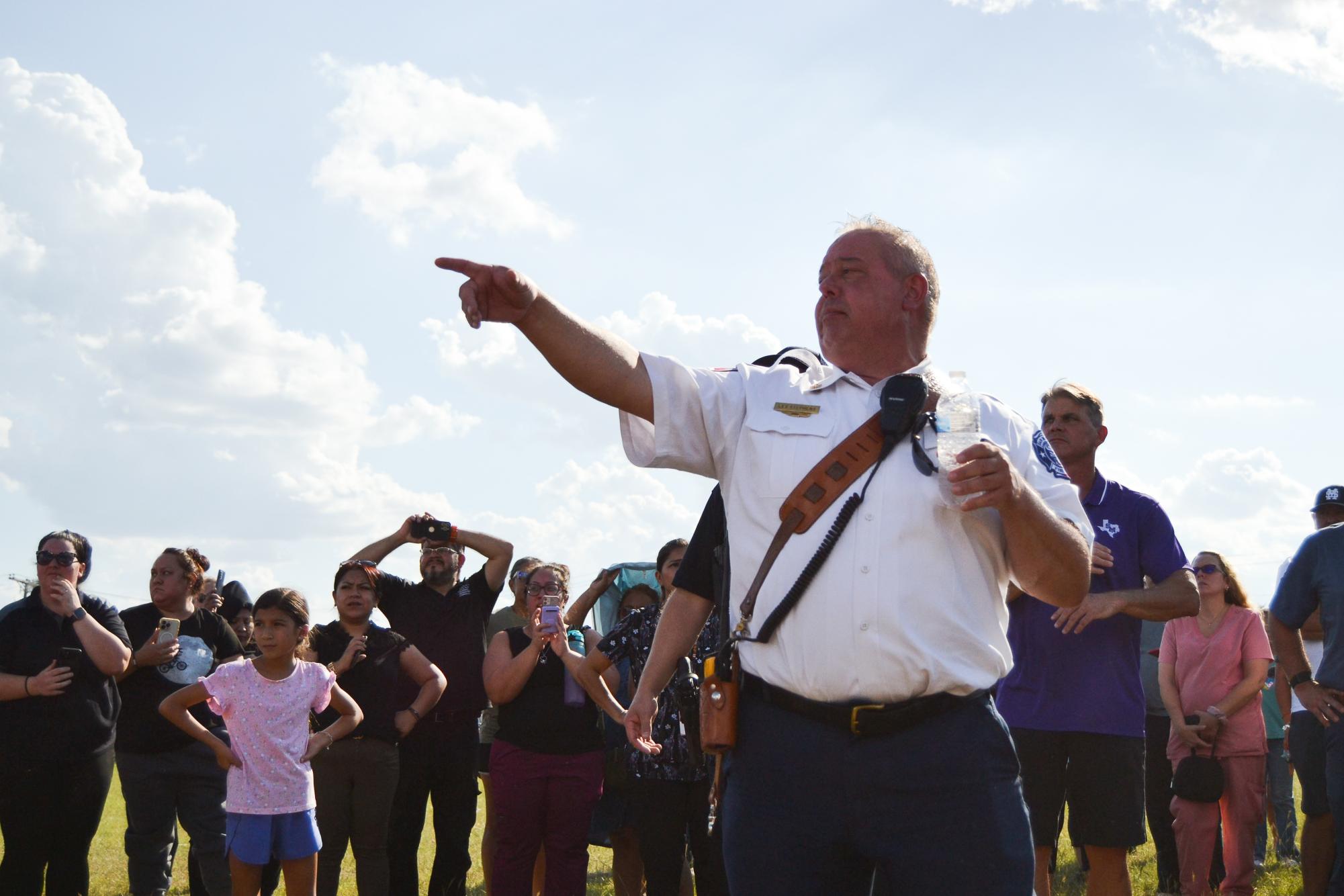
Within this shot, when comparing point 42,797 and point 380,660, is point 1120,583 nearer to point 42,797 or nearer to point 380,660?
point 380,660

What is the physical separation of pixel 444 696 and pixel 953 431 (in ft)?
21.0

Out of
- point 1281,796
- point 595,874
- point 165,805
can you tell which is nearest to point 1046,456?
point 165,805

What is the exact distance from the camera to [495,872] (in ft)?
24.7

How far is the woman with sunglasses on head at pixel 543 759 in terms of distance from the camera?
24.9 ft

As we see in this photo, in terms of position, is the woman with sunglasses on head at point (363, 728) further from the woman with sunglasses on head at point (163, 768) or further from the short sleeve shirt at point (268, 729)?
the woman with sunglasses on head at point (163, 768)

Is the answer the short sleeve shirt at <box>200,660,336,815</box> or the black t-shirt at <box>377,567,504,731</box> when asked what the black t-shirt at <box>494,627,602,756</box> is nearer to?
the black t-shirt at <box>377,567,504,731</box>

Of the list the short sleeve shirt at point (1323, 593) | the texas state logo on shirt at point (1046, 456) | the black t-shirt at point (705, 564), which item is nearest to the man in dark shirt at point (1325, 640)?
the short sleeve shirt at point (1323, 593)

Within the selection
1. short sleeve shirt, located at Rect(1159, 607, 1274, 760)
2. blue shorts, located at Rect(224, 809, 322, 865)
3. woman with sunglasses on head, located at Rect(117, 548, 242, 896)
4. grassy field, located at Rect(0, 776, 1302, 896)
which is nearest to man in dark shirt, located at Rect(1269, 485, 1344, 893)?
short sleeve shirt, located at Rect(1159, 607, 1274, 760)

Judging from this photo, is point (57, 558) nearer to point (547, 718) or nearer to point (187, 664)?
point (187, 664)

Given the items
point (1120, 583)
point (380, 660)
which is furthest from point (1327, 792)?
point (380, 660)

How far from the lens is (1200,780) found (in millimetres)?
7832

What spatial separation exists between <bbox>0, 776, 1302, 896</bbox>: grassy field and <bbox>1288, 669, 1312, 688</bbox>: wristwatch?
2706mm

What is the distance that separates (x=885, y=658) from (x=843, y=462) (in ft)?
1.52

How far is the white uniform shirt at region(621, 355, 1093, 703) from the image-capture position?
9.64ft
